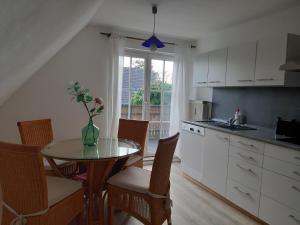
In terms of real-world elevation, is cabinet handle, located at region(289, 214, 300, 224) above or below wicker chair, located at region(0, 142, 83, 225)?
below

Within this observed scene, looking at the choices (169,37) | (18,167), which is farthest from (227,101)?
(18,167)

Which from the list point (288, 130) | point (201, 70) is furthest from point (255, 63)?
point (201, 70)

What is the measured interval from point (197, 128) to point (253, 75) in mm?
1068

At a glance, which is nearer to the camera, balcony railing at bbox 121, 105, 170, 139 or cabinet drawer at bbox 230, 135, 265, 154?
cabinet drawer at bbox 230, 135, 265, 154

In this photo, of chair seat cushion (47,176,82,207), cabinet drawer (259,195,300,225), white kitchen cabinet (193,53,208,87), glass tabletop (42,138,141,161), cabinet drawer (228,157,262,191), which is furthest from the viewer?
white kitchen cabinet (193,53,208,87)

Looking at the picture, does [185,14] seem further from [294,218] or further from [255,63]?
[294,218]

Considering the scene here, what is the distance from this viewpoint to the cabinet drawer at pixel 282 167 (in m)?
2.12

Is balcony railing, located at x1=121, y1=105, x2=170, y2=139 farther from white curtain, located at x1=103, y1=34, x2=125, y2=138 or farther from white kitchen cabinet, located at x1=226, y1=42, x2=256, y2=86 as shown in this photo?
white kitchen cabinet, located at x1=226, y1=42, x2=256, y2=86

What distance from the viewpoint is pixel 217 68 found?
3.50 meters

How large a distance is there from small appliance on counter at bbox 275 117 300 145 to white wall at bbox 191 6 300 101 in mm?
1076

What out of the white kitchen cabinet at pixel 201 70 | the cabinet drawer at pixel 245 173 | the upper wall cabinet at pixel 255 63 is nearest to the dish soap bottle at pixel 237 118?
the upper wall cabinet at pixel 255 63

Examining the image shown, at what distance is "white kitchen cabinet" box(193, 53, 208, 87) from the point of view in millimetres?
3783

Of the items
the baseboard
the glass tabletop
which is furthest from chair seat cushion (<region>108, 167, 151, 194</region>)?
the baseboard

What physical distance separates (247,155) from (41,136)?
95.3 inches
